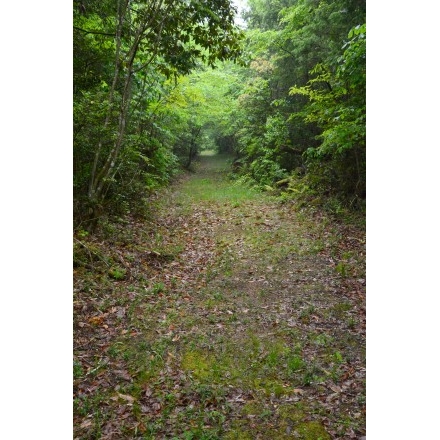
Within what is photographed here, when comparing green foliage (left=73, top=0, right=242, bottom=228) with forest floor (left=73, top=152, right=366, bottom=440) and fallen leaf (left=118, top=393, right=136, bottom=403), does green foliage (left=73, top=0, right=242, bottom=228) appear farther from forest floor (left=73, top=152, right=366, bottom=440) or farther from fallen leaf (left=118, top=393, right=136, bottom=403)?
fallen leaf (left=118, top=393, right=136, bottom=403)

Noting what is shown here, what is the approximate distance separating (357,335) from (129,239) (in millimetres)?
4814

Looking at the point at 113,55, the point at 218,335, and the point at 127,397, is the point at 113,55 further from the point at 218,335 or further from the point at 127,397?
the point at 127,397

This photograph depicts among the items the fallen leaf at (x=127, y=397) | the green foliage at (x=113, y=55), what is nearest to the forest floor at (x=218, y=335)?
the fallen leaf at (x=127, y=397)

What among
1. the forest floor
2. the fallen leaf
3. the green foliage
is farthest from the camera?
the green foliage

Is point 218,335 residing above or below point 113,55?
below

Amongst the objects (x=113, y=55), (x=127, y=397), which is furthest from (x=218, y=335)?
(x=113, y=55)

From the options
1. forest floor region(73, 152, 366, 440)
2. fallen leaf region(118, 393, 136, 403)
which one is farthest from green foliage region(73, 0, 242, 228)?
Answer: fallen leaf region(118, 393, 136, 403)

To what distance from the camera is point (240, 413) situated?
10.8 feet

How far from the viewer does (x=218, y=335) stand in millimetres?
4664

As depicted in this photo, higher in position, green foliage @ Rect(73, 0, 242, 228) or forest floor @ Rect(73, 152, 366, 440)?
green foliage @ Rect(73, 0, 242, 228)

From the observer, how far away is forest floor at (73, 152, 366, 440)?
3232mm
